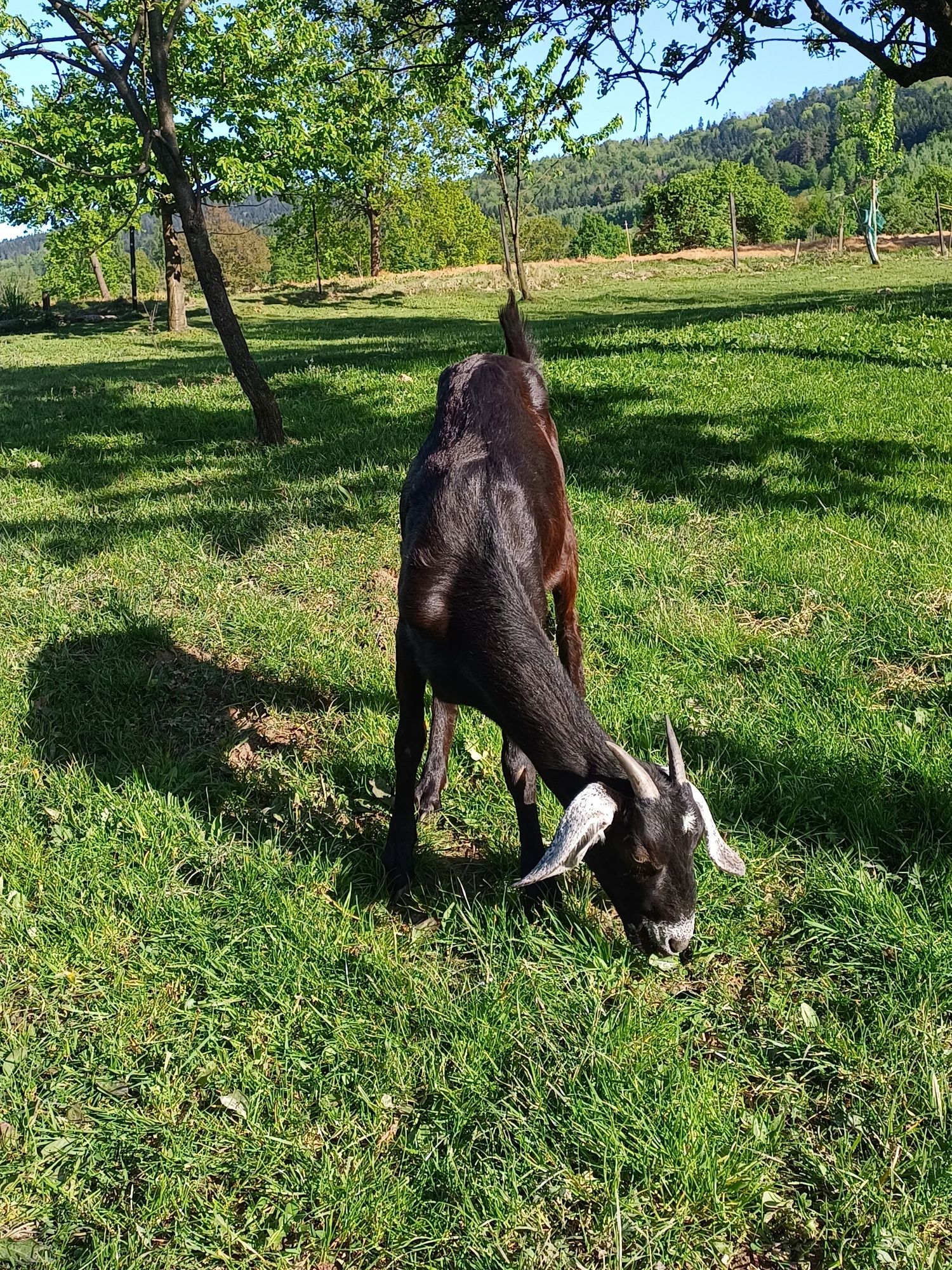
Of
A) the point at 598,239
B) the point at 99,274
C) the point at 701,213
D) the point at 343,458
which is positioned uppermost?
the point at 598,239

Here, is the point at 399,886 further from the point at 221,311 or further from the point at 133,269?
the point at 133,269

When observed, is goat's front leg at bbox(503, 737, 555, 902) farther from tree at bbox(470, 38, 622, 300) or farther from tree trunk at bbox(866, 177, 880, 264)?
tree trunk at bbox(866, 177, 880, 264)

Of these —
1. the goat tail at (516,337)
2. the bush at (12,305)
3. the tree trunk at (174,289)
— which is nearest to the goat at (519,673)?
the goat tail at (516,337)

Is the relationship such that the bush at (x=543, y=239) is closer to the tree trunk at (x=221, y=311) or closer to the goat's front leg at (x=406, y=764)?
the tree trunk at (x=221, y=311)

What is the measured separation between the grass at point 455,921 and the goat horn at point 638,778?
0.78 metres

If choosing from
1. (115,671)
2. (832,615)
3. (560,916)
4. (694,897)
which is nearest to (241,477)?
(115,671)

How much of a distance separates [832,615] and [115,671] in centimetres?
427

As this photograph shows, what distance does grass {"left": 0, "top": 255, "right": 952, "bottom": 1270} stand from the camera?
7.34 feet

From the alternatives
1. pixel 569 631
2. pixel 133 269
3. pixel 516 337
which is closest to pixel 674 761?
pixel 569 631

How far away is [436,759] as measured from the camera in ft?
13.1

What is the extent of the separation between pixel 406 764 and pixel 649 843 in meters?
1.33

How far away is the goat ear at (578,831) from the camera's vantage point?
236 cm

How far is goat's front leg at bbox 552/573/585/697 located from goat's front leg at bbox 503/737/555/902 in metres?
0.94

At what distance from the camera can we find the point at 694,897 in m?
2.55
